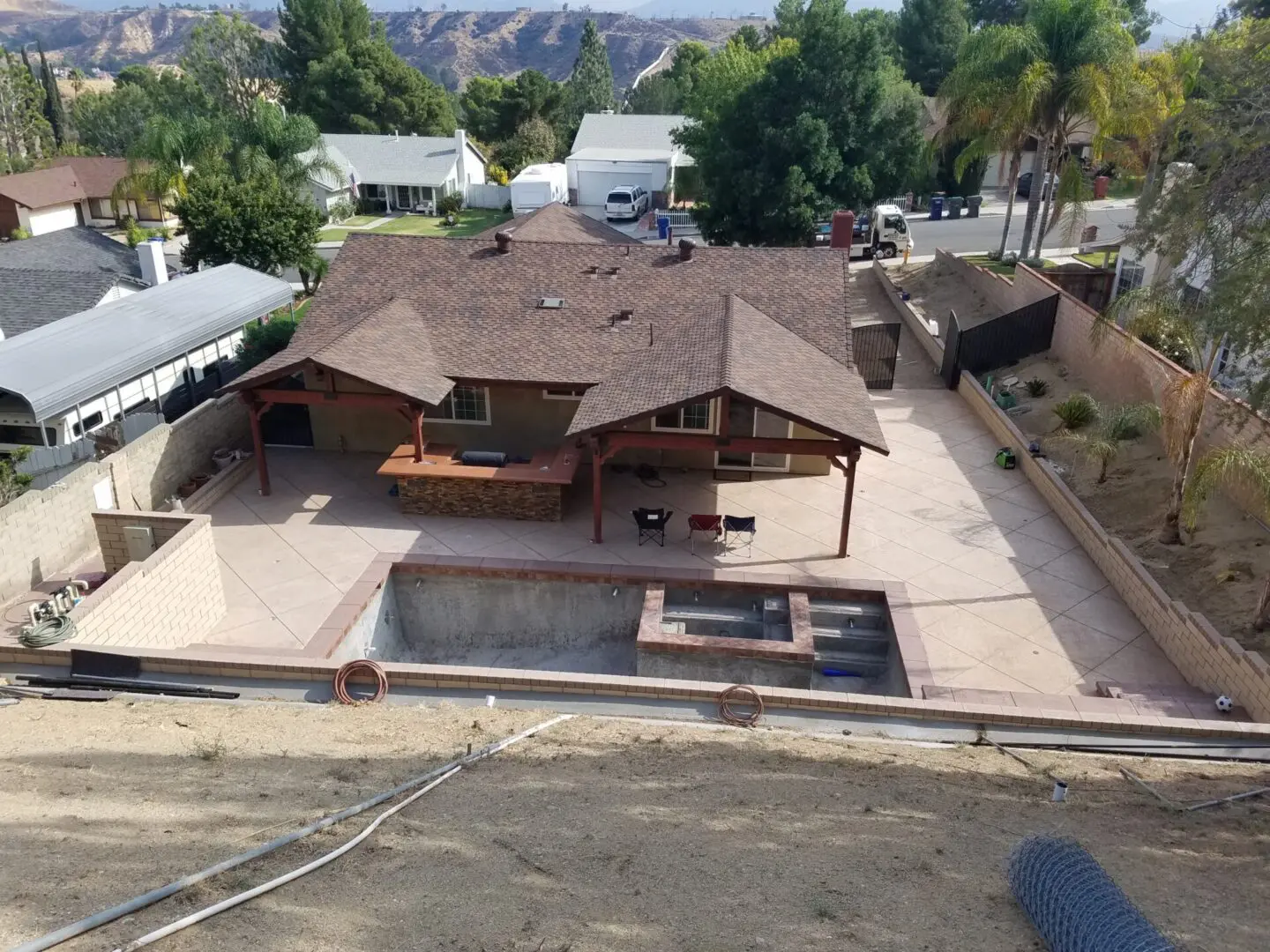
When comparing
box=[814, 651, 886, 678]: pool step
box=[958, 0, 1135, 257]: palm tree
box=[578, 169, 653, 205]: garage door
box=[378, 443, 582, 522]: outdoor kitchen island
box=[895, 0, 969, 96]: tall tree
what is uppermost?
box=[895, 0, 969, 96]: tall tree

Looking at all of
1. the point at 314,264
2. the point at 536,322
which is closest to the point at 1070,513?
the point at 536,322

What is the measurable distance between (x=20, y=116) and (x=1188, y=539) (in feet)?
263

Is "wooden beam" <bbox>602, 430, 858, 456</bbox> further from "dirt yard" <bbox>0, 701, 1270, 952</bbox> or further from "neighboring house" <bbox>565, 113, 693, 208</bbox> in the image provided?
"neighboring house" <bbox>565, 113, 693, 208</bbox>

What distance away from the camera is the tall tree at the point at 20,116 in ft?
211

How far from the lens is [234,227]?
28.7 metres

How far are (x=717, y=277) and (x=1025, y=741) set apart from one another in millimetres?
11822

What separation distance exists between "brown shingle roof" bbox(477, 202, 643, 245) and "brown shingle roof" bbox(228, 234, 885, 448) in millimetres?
4817

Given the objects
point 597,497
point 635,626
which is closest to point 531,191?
point 597,497

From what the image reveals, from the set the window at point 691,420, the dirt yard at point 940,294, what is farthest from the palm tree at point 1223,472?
the dirt yard at point 940,294

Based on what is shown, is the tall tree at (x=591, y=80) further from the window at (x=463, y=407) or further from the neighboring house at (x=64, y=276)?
the window at (x=463, y=407)

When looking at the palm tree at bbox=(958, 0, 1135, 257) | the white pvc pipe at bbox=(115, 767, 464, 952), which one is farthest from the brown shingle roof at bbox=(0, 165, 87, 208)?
the white pvc pipe at bbox=(115, 767, 464, 952)

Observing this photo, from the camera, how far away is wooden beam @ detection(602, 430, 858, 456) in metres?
14.3

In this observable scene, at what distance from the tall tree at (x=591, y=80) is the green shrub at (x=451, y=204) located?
2863 cm

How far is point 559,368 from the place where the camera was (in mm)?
17016
